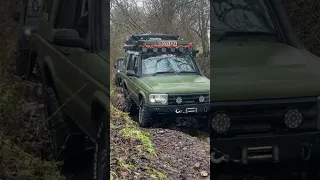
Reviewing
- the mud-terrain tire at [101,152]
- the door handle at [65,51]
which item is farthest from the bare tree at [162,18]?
Result: the mud-terrain tire at [101,152]

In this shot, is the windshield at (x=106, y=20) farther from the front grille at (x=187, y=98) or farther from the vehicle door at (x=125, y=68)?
the front grille at (x=187, y=98)

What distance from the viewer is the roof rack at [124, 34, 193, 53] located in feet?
8.47

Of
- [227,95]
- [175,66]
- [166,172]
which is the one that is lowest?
[166,172]

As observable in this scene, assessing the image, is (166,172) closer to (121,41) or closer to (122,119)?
(122,119)

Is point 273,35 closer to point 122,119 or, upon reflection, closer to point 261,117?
point 261,117

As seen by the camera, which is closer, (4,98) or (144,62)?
(144,62)

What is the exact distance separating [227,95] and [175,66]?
355mm

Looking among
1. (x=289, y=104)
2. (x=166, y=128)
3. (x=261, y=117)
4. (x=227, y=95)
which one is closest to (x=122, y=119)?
(x=166, y=128)

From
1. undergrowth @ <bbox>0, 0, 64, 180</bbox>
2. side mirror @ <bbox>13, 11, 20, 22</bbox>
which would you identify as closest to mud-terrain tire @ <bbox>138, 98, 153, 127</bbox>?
undergrowth @ <bbox>0, 0, 64, 180</bbox>

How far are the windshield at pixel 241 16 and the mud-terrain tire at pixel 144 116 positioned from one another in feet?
2.01

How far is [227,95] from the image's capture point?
2.57 m

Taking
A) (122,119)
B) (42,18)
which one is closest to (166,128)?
(122,119)

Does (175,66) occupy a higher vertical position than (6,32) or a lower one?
lower

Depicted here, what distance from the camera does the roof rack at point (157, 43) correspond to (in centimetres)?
258
